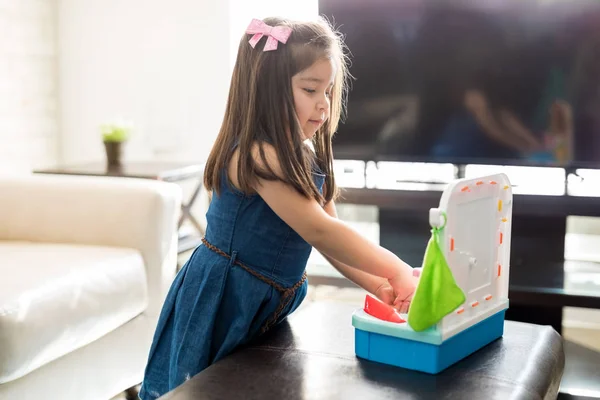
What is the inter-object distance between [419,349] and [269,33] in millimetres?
599

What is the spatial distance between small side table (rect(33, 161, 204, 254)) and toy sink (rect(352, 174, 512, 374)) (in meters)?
1.68

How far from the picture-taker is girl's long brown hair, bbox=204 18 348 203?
1365mm

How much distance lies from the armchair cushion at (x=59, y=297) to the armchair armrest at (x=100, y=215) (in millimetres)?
38

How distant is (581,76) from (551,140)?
0.71ft

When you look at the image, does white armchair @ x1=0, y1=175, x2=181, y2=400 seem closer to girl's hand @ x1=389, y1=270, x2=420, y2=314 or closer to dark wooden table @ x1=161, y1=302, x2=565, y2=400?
dark wooden table @ x1=161, y1=302, x2=565, y2=400

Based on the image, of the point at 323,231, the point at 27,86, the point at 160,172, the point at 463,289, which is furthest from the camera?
the point at 27,86

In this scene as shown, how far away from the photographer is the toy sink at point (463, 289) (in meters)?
1.18

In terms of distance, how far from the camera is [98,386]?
6.72ft

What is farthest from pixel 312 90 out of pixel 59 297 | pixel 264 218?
pixel 59 297

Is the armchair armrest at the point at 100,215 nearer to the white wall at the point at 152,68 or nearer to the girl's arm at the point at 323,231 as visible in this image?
the girl's arm at the point at 323,231

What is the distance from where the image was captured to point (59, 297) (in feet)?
6.02

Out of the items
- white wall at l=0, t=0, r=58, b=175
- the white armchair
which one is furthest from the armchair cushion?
white wall at l=0, t=0, r=58, b=175

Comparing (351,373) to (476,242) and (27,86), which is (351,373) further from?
(27,86)

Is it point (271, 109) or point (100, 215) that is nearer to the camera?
point (271, 109)
